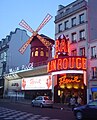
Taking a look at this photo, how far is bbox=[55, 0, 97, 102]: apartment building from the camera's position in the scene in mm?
32812

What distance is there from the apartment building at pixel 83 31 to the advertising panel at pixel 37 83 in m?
6.83

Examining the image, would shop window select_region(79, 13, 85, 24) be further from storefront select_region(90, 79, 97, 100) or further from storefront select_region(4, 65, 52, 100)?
storefront select_region(4, 65, 52, 100)

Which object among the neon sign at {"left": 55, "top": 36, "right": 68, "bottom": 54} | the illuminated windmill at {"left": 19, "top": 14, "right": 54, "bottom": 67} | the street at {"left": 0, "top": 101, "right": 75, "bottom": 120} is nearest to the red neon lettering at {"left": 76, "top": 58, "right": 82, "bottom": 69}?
the neon sign at {"left": 55, "top": 36, "right": 68, "bottom": 54}

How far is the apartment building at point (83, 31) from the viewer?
108 feet

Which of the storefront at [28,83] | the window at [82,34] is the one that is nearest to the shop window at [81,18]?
the window at [82,34]

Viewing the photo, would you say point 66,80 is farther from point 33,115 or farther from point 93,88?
point 33,115

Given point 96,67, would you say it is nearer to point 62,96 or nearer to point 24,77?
point 62,96

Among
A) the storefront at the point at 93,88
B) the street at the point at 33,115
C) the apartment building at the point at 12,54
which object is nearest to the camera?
the street at the point at 33,115

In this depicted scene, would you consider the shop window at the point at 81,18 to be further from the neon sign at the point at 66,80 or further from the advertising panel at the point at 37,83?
the advertising panel at the point at 37,83

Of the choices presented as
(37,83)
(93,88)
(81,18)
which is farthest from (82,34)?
(37,83)

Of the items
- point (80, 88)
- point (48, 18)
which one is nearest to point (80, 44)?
point (80, 88)

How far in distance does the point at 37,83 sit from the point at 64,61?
12.5 m

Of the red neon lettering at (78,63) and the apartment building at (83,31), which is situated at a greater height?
the apartment building at (83,31)

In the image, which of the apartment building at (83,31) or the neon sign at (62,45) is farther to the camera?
the neon sign at (62,45)
